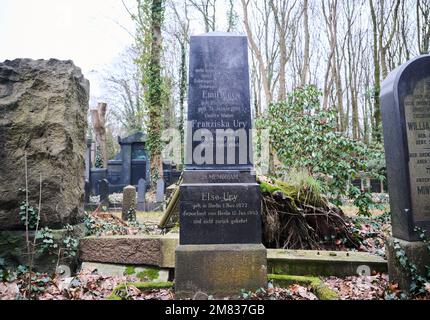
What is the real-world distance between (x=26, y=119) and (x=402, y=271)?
505 cm

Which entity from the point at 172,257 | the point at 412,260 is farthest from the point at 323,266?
the point at 172,257

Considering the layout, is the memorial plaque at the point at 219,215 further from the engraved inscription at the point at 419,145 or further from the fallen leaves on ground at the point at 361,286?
the engraved inscription at the point at 419,145

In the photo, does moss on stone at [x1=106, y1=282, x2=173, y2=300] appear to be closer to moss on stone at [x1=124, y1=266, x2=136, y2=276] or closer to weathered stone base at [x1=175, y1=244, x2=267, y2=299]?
weathered stone base at [x1=175, y1=244, x2=267, y2=299]

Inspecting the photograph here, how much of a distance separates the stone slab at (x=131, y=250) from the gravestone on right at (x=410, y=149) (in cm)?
274

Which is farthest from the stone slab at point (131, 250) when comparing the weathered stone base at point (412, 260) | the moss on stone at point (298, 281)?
the weathered stone base at point (412, 260)

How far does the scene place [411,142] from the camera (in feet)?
11.4

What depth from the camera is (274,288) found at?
3520mm

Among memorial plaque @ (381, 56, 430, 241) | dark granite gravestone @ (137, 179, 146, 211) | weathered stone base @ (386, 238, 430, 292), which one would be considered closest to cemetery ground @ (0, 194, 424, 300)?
weathered stone base @ (386, 238, 430, 292)

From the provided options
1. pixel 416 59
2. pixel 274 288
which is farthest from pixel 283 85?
pixel 274 288

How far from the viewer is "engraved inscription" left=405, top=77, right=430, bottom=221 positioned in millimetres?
3449

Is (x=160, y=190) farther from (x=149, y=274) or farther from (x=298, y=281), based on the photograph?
(x=298, y=281)

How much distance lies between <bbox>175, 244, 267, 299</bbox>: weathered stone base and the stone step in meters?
0.58

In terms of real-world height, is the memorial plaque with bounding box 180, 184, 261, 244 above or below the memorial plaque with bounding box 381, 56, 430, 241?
below
